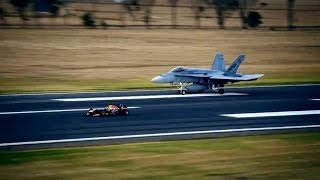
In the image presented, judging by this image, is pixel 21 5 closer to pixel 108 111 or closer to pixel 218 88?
pixel 218 88

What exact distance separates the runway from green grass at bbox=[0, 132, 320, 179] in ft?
5.25

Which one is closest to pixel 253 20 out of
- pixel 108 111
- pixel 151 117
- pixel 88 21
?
pixel 88 21

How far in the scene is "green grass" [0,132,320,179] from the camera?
1789cm

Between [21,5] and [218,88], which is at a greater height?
[21,5]

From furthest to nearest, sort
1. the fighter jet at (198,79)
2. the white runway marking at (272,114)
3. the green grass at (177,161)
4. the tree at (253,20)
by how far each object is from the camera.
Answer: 1. the tree at (253,20)
2. the fighter jet at (198,79)
3. the white runway marking at (272,114)
4. the green grass at (177,161)

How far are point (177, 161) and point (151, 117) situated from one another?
31.6ft

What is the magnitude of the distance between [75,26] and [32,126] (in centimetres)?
5166

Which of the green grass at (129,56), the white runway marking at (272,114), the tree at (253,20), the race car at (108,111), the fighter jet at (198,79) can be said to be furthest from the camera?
the tree at (253,20)

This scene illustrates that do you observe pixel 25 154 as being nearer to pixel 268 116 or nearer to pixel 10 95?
pixel 268 116

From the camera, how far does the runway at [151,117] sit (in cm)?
2403

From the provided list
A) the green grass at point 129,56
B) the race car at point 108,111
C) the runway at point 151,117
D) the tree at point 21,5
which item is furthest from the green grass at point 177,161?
the tree at point 21,5

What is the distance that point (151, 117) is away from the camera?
29.1 meters

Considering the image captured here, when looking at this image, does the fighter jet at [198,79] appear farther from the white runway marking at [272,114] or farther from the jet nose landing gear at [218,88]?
the white runway marking at [272,114]

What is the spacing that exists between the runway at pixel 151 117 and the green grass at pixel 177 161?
1.60 metres
